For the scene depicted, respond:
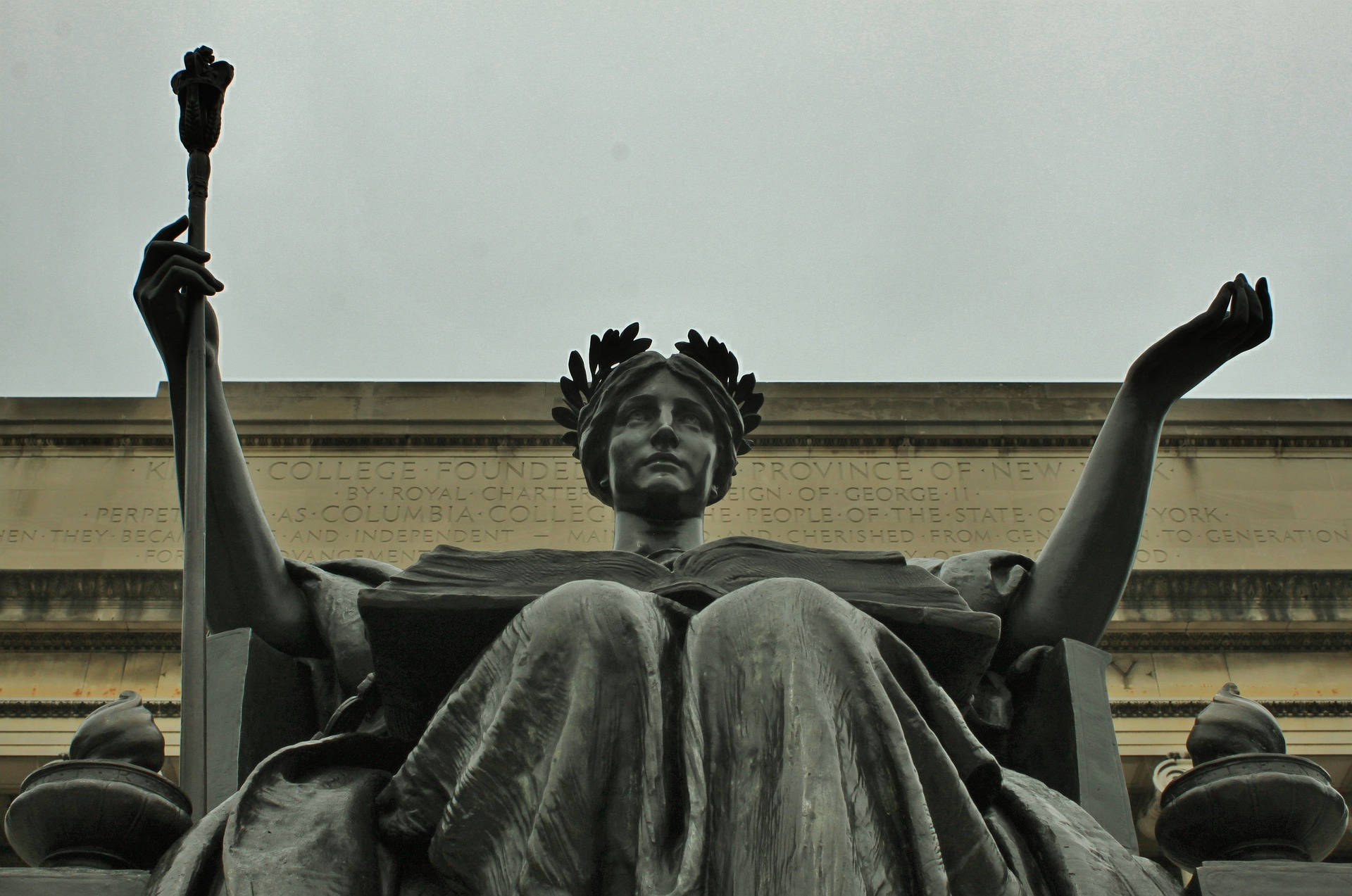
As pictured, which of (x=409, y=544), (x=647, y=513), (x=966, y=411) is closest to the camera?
(x=647, y=513)

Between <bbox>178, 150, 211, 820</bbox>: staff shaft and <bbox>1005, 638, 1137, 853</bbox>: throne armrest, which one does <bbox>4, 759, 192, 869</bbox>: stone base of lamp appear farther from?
<bbox>1005, 638, 1137, 853</bbox>: throne armrest

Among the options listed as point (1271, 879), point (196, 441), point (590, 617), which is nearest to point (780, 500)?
point (196, 441)

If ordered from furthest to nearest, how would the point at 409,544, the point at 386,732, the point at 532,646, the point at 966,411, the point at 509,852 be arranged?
the point at 966,411, the point at 409,544, the point at 386,732, the point at 532,646, the point at 509,852

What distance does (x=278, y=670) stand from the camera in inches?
152

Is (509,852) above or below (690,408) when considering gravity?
below

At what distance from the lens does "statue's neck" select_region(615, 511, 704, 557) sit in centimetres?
428

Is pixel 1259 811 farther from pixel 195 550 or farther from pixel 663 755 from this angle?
pixel 195 550

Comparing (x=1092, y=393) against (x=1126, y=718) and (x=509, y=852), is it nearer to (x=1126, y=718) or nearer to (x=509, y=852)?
(x=1126, y=718)

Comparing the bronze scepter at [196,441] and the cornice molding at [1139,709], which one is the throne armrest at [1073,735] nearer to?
the bronze scepter at [196,441]

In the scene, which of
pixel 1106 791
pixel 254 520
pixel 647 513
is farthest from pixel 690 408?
pixel 1106 791

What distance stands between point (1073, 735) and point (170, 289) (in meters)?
2.09

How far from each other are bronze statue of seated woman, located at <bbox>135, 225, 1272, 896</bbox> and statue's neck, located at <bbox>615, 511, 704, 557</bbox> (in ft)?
2.27

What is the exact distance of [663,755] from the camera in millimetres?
2742

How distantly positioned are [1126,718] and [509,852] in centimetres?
1487
